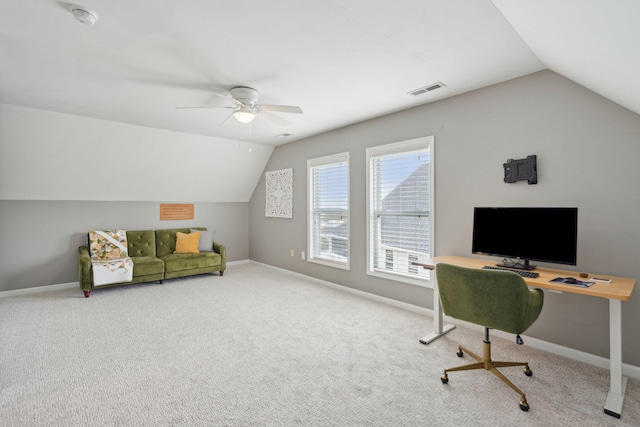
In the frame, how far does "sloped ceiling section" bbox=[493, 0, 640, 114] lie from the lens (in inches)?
52.0

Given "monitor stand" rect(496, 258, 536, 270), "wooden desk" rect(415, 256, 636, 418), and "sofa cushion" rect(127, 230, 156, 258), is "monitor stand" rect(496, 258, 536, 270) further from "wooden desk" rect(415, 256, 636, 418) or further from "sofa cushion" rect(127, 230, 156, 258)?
"sofa cushion" rect(127, 230, 156, 258)

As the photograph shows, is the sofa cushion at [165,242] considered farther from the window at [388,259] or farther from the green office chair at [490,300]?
the green office chair at [490,300]

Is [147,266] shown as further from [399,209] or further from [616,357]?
[616,357]

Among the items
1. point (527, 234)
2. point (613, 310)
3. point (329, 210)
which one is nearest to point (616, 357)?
point (613, 310)

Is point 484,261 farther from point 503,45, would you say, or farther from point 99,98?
point 99,98

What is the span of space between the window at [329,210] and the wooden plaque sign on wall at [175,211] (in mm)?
2554

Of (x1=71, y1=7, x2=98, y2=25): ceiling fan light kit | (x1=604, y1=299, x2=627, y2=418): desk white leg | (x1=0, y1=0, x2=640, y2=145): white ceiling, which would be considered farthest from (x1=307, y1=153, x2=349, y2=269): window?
(x1=71, y1=7, x2=98, y2=25): ceiling fan light kit

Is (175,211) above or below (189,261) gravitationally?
above

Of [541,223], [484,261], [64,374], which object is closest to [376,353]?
[484,261]

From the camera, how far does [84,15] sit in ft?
6.35

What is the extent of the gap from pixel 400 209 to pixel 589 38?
2.53 meters

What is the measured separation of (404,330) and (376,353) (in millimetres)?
631

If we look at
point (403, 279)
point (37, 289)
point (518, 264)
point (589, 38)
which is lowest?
point (37, 289)

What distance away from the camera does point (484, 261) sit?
2.98 m
